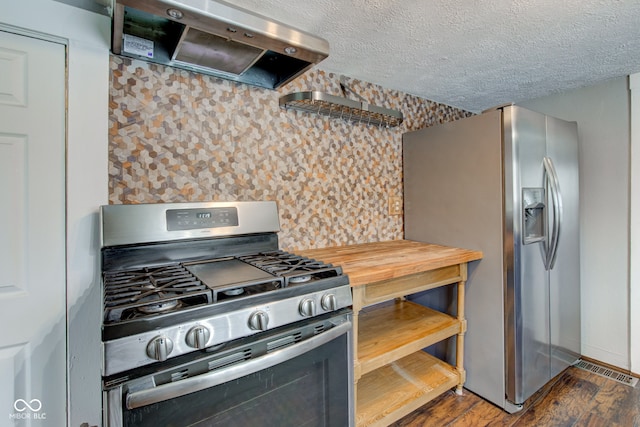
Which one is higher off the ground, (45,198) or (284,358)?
(45,198)

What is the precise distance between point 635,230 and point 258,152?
2.61 meters

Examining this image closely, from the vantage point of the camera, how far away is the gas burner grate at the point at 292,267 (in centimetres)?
110

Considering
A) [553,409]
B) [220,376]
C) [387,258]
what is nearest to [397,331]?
[387,258]

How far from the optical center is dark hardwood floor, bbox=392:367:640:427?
165cm

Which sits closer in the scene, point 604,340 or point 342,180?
point 342,180

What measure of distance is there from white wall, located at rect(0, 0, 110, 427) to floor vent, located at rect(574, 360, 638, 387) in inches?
121

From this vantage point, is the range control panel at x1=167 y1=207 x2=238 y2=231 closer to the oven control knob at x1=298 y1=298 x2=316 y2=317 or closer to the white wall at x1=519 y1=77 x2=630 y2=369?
the oven control knob at x1=298 y1=298 x2=316 y2=317

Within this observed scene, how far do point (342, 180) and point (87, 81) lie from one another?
1.40 metres

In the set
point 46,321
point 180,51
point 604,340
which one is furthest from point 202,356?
point 604,340

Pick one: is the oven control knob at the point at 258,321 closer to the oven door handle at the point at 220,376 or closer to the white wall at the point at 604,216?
the oven door handle at the point at 220,376

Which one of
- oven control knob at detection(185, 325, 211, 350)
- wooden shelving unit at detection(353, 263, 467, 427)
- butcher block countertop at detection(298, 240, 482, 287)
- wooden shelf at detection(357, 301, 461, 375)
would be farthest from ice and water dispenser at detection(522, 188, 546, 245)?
oven control knob at detection(185, 325, 211, 350)

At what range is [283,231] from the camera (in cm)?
177

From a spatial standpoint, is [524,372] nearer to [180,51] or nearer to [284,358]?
[284,358]

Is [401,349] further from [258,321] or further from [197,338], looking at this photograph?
[197,338]
